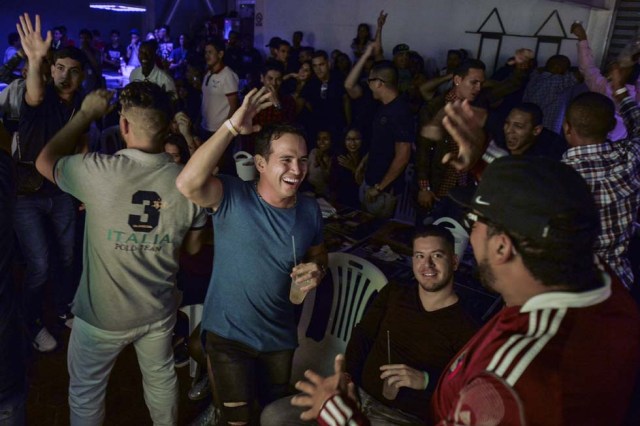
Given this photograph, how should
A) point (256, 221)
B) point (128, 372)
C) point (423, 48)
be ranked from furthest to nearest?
point (423, 48), point (128, 372), point (256, 221)

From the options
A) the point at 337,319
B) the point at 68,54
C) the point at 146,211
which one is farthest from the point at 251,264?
the point at 68,54

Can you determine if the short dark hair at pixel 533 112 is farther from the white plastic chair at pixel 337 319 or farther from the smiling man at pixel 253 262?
the smiling man at pixel 253 262

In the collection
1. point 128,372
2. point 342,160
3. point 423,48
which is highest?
point 423,48

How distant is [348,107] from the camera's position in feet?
20.9

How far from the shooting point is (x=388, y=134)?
443 cm

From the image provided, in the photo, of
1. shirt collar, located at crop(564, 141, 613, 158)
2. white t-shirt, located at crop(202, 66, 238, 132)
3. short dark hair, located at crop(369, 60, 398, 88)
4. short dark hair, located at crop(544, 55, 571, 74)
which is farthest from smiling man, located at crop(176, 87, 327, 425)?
short dark hair, located at crop(544, 55, 571, 74)

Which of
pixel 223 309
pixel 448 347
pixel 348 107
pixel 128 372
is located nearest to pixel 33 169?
pixel 128 372

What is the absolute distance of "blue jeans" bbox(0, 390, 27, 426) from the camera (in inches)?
72.8

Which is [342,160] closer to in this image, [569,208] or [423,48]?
[569,208]

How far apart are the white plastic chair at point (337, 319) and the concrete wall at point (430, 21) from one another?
21.5ft

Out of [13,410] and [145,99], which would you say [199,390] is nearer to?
[13,410]

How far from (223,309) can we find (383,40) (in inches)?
339

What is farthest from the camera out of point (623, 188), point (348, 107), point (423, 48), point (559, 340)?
point (423, 48)

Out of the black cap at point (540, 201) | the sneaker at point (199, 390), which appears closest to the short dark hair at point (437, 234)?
the black cap at point (540, 201)
